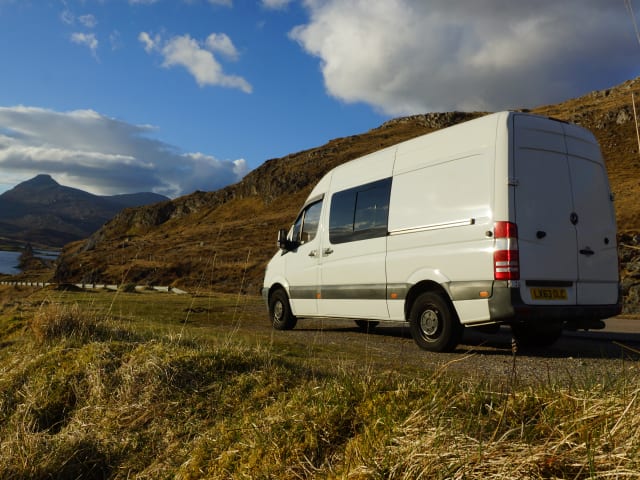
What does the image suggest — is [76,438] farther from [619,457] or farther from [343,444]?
[619,457]

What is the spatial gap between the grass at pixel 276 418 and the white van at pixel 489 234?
1742 millimetres

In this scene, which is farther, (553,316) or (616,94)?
(616,94)

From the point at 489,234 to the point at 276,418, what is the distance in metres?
3.68

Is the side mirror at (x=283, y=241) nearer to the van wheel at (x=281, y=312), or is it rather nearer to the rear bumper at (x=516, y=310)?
the van wheel at (x=281, y=312)

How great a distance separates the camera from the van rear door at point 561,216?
591 cm

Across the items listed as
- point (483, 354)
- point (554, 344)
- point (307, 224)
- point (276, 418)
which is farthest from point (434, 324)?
point (276, 418)

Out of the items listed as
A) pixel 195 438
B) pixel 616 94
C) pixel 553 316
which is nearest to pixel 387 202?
pixel 553 316

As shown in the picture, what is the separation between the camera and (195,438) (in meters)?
3.47

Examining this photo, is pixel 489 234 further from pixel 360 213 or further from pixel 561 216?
pixel 360 213

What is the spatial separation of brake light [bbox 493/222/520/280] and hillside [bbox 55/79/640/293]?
13.2 metres

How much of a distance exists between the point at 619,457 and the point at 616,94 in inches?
3838

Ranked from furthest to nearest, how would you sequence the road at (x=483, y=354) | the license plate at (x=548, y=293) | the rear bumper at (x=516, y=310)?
1. the license plate at (x=548, y=293)
2. the rear bumper at (x=516, y=310)
3. the road at (x=483, y=354)

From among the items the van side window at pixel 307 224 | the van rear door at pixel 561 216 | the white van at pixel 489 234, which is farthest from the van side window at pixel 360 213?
the van rear door at pixel 561 216

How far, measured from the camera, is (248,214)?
9544 cm
